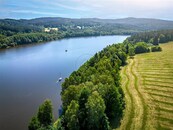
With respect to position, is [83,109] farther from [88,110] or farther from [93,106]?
[93,106]

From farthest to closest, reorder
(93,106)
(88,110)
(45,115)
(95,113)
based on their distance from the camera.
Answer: (45,115), (88,110), (95,113), (93,106)

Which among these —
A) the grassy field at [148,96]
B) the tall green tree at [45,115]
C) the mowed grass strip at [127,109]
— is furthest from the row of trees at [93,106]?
the grassy field at [148,96]

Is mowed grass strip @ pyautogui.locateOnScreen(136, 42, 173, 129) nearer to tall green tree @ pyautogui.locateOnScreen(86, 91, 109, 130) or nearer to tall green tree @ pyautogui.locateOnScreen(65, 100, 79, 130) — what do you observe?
tall green tree @ pyautogui.locateOnScreen(86, 91, 109, 130)

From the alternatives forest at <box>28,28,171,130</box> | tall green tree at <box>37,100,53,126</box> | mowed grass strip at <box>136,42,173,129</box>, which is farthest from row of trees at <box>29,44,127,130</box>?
mowed grass strip at <box>136,42,173,129</box>

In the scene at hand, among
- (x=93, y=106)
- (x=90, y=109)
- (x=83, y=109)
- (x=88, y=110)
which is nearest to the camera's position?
(x=93, y=106)

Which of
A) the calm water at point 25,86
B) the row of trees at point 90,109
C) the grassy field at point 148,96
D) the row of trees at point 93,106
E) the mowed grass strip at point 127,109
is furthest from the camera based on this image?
the calm water at point 25,86

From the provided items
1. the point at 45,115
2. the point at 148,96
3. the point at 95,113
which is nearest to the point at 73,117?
the point at 95,113

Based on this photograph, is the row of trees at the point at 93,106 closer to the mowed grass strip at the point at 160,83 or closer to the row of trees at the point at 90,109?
the row of trees at the point at 90,109

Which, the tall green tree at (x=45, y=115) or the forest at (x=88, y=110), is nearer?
the forest at (x=88, y=110)
